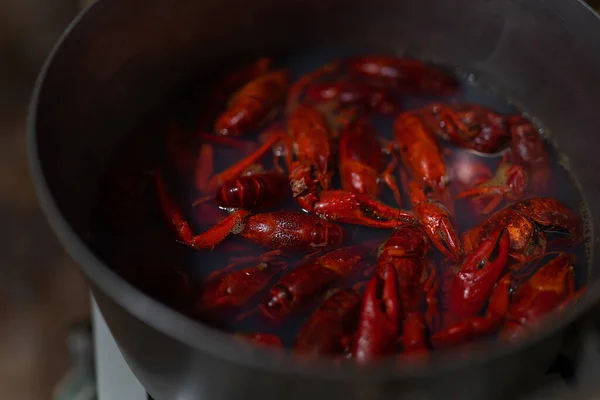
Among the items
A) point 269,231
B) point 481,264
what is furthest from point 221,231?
point 481,264

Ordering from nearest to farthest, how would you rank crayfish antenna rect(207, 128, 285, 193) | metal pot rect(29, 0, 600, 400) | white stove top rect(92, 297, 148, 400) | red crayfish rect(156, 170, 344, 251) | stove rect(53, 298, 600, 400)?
metal pot rect(29, 0, 600, 400) < stove rect(53, 298, 600, 400) < white stove top rect(92, 297, 148, 400) < red crayfish rect(156, 170, 344, 251) < crayfish antenna rect(207, 128, 285, 193)

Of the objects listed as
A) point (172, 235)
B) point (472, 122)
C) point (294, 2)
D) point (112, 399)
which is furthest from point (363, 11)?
point (112, 399)

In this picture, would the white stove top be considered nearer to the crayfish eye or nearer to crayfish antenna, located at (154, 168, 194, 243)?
crayfish antenna, located at (154, 168, 194, 243)

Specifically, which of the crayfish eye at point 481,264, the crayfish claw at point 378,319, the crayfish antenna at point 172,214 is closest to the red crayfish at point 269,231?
the crayfish antenna at point 172,214

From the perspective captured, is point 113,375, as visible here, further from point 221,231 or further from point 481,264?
point 481,264

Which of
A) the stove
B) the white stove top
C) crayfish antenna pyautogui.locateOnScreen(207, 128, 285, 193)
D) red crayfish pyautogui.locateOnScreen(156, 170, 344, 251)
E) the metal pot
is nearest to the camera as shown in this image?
the metal pot

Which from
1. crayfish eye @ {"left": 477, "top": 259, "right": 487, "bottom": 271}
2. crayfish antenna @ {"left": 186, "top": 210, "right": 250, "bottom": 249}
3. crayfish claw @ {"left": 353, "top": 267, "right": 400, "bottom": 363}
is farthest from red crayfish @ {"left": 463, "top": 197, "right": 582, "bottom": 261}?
crayfish antenna @ {"left": 186, "top": 210, "right": 250, "bottom": 249}

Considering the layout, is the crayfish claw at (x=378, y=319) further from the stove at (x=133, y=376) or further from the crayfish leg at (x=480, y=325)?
the stove at (x=133, y=376)

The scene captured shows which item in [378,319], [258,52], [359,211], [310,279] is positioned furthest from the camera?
[258,52]
